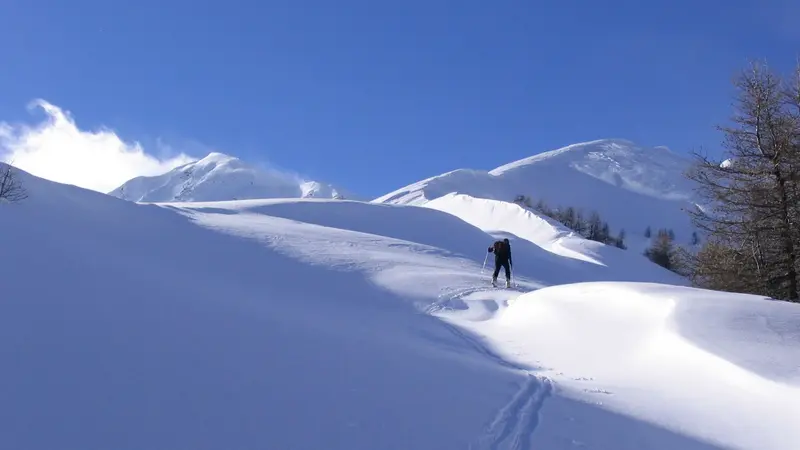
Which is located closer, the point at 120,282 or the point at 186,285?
the point at 120,282

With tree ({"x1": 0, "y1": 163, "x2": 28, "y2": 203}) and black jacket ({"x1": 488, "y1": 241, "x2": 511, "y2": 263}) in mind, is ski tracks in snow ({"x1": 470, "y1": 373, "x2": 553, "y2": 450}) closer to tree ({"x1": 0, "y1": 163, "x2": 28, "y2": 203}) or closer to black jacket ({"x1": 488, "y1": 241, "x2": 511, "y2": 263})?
black jacket ({"x1": 488, "y1": 241, "x2": 511, "y2": 263})

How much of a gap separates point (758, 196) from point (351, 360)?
10.0 metres

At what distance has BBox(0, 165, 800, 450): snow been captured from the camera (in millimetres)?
4676

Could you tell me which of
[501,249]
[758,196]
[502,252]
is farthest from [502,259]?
[758,196]

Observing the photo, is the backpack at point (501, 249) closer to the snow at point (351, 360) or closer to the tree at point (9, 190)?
the snow at point (351, 360)

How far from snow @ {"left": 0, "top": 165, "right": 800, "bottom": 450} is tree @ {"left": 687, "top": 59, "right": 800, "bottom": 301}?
3.17m

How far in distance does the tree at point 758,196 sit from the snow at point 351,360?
317 cm

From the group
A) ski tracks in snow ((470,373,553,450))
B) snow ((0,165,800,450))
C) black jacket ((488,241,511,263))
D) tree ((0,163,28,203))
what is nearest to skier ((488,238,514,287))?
black jacket ((488,241,511,263))

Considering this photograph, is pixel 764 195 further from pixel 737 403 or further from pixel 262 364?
pixel 262 364

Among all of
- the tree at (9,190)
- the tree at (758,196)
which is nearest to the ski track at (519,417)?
the tree at (758,196)

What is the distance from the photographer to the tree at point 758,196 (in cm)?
1164

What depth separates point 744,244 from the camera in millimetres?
12477

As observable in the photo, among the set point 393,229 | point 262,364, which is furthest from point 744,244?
point 393,229

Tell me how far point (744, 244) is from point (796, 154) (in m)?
2.19
